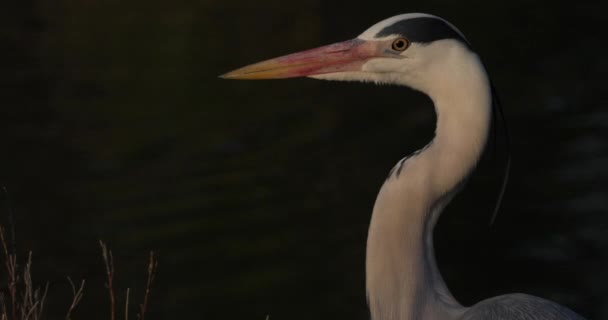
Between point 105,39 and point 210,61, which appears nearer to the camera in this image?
point 210,61

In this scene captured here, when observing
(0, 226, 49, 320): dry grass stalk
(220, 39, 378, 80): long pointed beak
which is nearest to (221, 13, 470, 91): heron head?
(220, 39, 378, 80): long pointed beak

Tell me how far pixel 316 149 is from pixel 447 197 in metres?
6.50

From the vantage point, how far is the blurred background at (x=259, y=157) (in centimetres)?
789

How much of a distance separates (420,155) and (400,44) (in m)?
0.36

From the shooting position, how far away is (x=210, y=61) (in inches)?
494

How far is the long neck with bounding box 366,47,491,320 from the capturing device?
353 centimetres

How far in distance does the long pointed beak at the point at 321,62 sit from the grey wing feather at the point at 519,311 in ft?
2.75

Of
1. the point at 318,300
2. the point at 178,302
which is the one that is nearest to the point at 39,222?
the point at 178,302

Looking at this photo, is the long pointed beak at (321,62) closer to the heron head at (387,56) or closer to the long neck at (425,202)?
the heron head at (387,56)

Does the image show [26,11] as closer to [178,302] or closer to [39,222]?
[39,222]

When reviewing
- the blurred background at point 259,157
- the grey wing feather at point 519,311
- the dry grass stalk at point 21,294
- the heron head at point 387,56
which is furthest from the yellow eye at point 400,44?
the blurred background at point 259,157

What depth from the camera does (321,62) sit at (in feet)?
12.6

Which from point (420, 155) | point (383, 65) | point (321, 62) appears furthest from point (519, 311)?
point (321, 62)

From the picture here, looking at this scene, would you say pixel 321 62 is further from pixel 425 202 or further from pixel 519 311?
pixel 519 311
